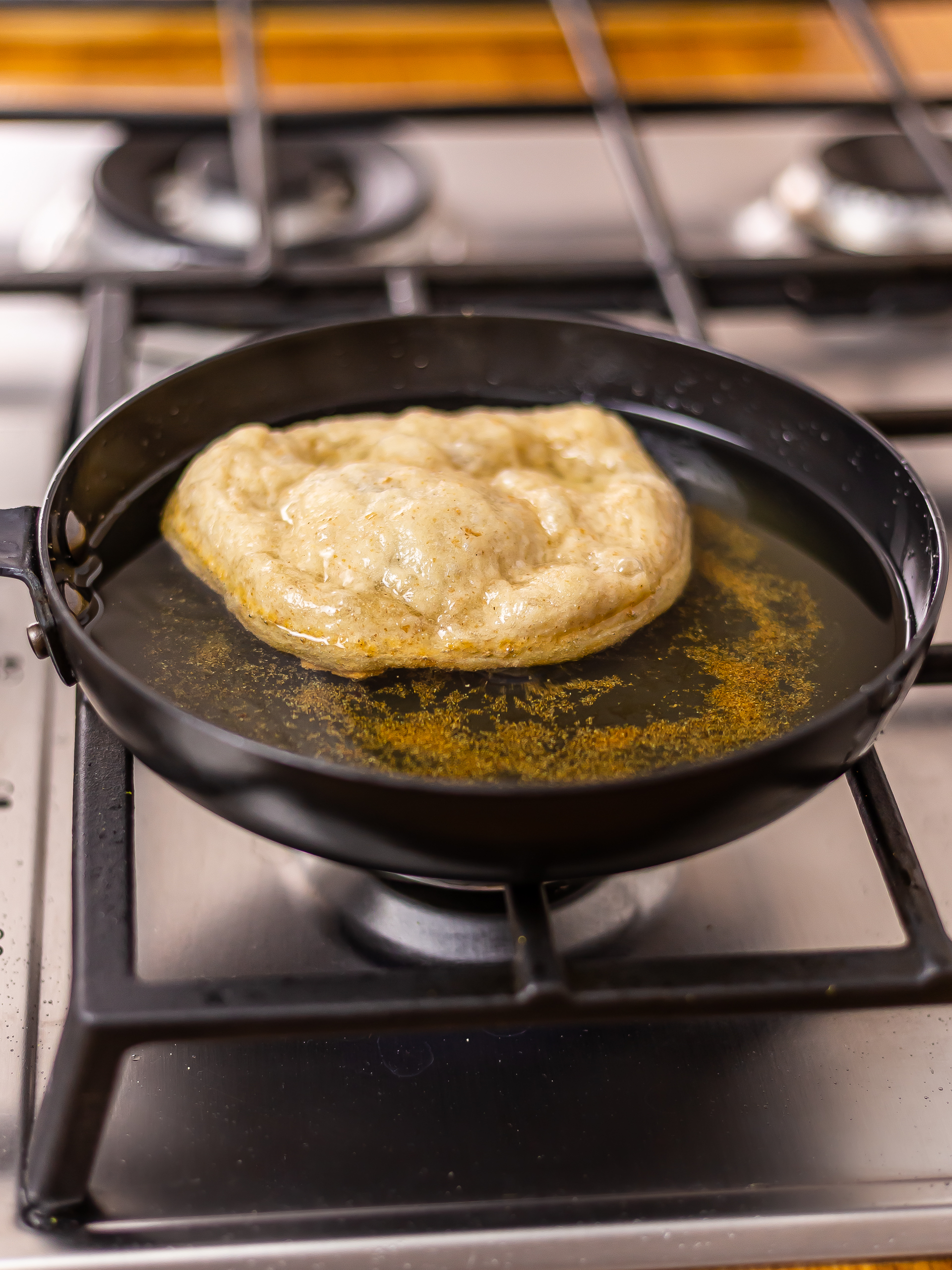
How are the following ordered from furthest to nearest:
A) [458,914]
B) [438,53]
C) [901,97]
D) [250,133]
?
[438,53] → [901,97] → [250,133] → [458,914]

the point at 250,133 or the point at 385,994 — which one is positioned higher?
the point at 250,133

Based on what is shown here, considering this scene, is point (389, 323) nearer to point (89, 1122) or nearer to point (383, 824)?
point (383, 824)

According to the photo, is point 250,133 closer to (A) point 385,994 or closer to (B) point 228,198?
(B) point 228,198

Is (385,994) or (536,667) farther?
(536,667)

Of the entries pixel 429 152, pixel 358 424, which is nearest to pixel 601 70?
pixel 429 152

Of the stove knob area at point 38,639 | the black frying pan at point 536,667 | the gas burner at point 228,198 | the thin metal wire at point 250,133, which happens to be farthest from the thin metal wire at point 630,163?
the stove knob area at point 38,639

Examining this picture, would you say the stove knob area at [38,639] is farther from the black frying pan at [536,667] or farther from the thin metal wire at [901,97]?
the thin metal wire at [901,97]

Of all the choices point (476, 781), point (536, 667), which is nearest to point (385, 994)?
point (476, 781)
